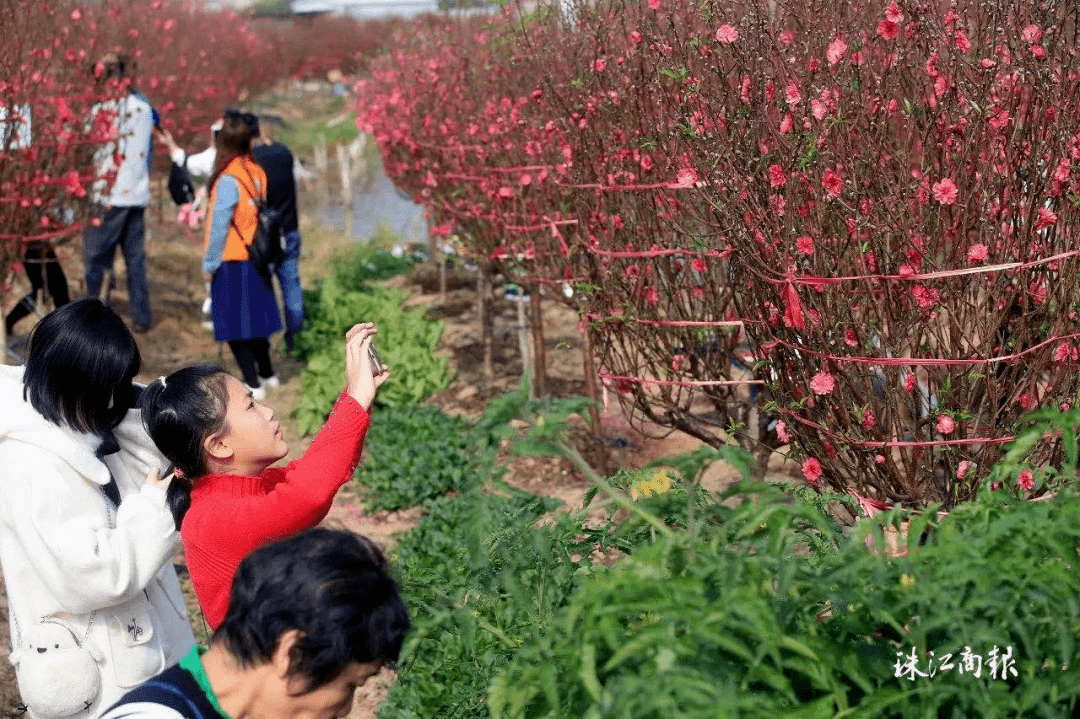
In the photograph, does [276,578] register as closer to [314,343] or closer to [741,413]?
[741,413]

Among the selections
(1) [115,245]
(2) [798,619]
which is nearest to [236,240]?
(1) [115,245]

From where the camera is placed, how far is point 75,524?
2.28 m

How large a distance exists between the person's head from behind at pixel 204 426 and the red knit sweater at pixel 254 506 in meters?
0.03

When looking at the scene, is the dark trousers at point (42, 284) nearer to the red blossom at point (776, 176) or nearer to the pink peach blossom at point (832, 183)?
the red blossom at point (776, 176)

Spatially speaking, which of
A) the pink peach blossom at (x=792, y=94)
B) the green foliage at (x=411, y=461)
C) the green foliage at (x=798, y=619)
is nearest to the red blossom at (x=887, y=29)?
the pink peach blossom at (x=792, y=94)

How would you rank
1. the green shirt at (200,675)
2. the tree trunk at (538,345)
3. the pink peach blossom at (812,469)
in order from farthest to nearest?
the tree trunk at (538,345) → the pink peach blossom at (812,469) → the green shirt at (200,675)

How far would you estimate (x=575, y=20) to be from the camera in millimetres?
4969

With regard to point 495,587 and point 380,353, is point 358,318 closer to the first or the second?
point 380,353

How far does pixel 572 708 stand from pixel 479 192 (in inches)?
235

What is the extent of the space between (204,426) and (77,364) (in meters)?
0.28

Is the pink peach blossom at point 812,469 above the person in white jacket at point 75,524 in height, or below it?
below

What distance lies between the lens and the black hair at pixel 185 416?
88.8 inches

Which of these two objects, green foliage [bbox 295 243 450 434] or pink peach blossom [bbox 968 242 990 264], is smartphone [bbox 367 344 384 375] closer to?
pink peach blossom [bbox 968 242 990 264]

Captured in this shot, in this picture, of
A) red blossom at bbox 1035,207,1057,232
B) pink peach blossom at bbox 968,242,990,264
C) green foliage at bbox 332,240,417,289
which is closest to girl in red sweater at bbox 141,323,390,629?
pink peach blossom at bbox 968,242,990,264
